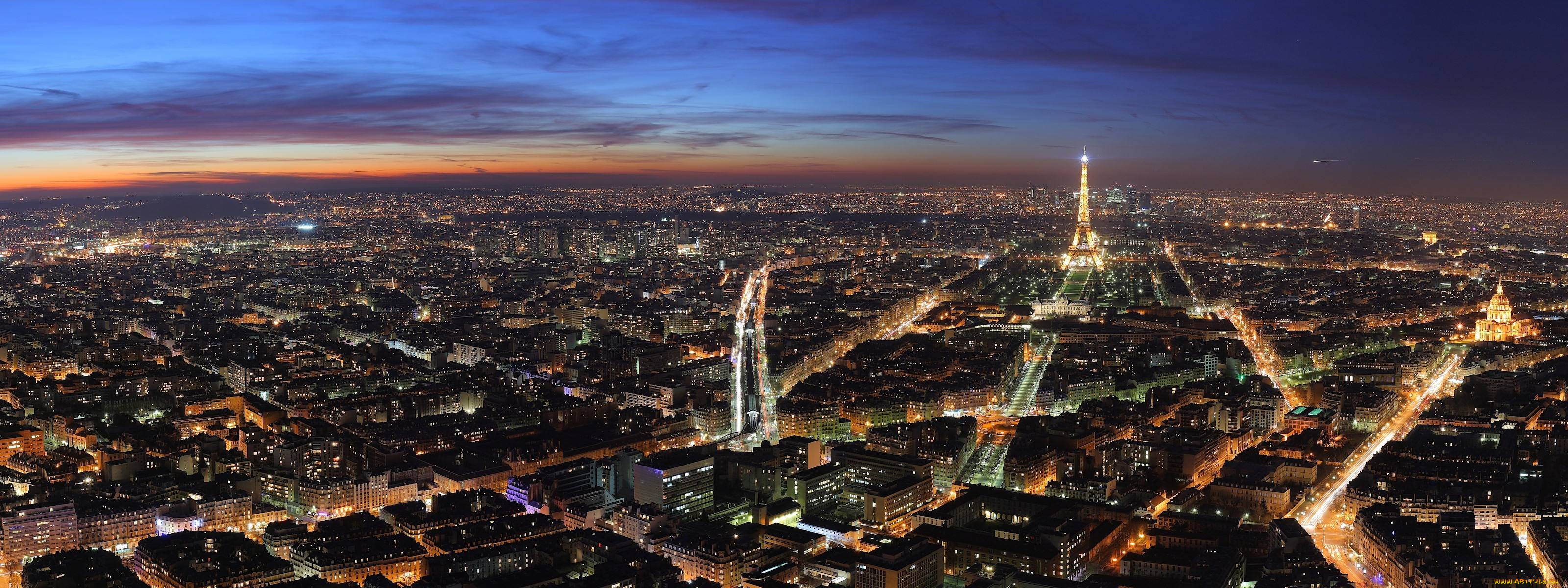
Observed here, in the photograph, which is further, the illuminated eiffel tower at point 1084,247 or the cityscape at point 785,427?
the illuminated eiffel tower at point 1084,247

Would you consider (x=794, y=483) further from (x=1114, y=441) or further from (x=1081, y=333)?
(x=1081, y=333)

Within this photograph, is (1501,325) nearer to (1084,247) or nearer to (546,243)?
(1084,247)

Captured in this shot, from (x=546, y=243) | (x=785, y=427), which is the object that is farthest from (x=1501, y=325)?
(x=546, y=243)

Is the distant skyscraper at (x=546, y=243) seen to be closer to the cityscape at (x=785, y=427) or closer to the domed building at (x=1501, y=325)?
the cityscape at (x=785, y=427)

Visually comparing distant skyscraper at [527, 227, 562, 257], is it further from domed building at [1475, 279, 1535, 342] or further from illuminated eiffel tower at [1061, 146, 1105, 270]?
domed building at [1475, 279, 1535, 342]

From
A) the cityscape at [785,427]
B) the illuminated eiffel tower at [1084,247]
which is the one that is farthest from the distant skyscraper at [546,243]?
the illuminated eiffel tower at [1084,247]

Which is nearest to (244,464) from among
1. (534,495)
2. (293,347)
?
(534,495)
